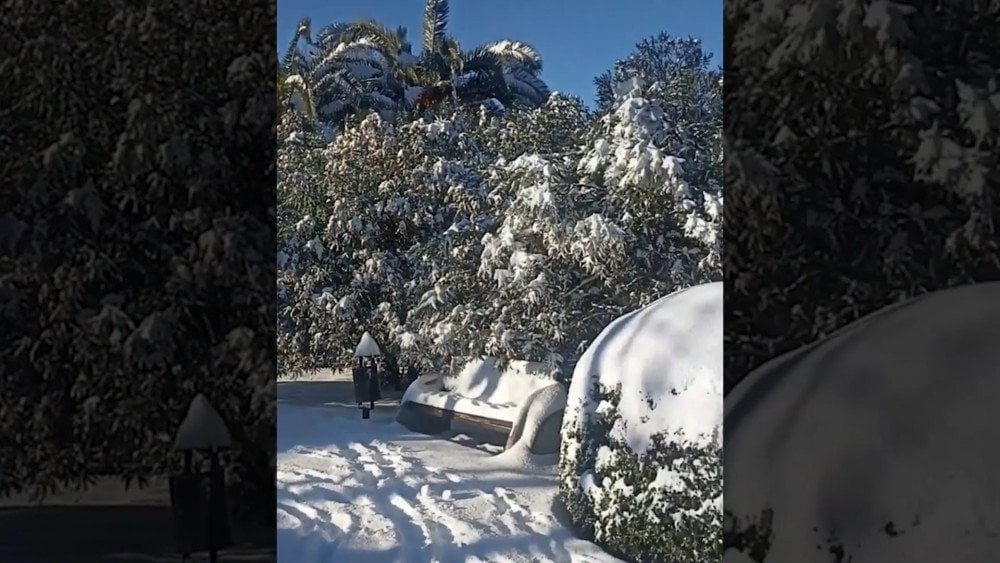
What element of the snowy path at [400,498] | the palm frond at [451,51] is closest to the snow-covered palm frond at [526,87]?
the palm frond at [451,51]

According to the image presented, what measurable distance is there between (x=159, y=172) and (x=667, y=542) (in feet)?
6.70

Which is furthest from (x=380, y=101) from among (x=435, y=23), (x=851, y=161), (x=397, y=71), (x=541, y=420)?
(x=851, y=161)

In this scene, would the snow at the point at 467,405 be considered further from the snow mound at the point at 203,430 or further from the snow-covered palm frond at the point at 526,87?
the snow-covered palm frond at the point at 526,87

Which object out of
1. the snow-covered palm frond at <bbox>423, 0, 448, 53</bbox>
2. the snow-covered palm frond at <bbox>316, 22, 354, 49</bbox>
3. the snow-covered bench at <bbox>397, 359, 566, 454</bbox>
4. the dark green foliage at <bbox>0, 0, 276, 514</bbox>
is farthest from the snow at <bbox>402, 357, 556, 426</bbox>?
the snow-covered palm frond at <bbox>316, 22, 354, 49</bbox>

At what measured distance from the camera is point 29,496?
2.58 m

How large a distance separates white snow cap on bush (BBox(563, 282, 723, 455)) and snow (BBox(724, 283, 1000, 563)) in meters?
0.44

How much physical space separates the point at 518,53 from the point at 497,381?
1174 millimetres

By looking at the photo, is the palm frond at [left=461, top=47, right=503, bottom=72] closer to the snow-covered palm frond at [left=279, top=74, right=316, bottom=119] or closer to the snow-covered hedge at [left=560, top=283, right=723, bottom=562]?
the snow-covered palm frond at [left=279, top=74, right=316, bottom=119]

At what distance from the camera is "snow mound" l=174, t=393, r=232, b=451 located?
2.52 metres

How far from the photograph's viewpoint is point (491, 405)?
2.92 metres

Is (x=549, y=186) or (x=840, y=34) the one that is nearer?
(x=840, y=34)

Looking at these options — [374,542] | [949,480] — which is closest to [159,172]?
[374,542]

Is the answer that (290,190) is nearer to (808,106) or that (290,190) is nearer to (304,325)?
(304,325)

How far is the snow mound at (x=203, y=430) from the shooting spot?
8.27 ft
